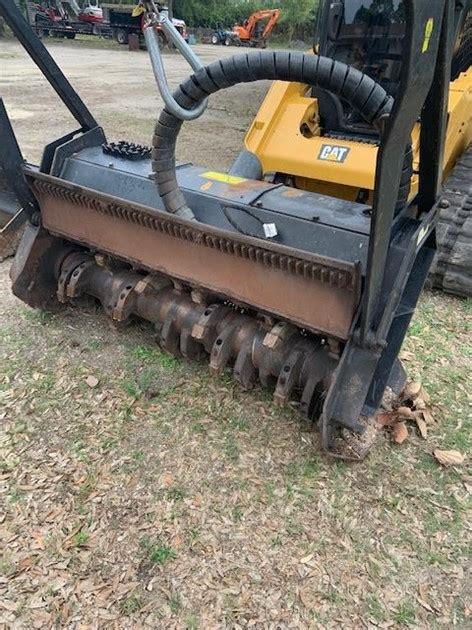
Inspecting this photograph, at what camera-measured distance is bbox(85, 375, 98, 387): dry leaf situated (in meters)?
2.75

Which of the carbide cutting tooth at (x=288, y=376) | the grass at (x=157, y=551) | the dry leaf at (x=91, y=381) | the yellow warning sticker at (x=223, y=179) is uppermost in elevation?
the yellow warning sticker at (x=223, y=179)

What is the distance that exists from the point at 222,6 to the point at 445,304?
36.3 meters

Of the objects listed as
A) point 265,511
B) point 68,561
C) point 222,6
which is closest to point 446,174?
point 265,511

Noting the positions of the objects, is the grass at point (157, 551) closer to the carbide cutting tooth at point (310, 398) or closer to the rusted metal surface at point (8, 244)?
the carbide cutting tooth at point (310, 398)

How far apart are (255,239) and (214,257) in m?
0.28

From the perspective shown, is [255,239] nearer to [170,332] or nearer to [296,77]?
[296,77]

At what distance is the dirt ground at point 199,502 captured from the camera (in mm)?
1842

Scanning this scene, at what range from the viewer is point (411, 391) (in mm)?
2684

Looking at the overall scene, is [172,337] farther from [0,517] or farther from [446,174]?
[446,174]

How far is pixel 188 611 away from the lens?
1.81 metres

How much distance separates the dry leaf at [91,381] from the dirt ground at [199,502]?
0.03 meters

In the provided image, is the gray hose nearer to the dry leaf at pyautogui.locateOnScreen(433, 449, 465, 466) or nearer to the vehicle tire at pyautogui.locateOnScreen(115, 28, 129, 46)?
the dry leaf at pyautogui.locateOnScreen(433, 449, 465, 466)

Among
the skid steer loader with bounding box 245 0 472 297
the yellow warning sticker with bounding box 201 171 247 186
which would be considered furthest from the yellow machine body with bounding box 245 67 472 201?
the yellow warning sticker with bounding box 201 171 247 186

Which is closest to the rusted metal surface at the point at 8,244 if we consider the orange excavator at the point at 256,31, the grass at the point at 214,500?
the grass at the point at 214,500
